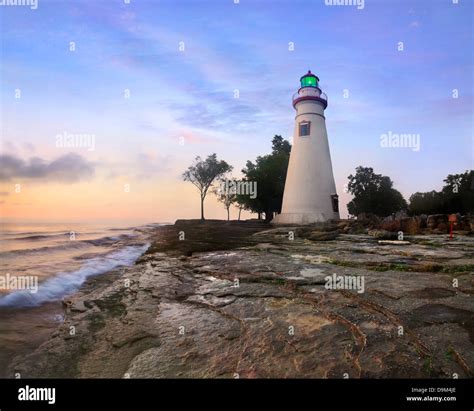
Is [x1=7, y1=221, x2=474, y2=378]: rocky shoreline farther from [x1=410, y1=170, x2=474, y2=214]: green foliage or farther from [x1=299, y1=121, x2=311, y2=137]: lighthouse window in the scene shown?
[x1=410, y1=170, x2=474, y2=214]: green foliage

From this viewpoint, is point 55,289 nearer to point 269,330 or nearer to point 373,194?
point 269,330

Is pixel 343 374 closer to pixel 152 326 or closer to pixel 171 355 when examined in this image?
pixel 171 355

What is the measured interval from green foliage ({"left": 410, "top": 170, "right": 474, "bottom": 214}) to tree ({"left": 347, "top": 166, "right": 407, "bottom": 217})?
391 centimetres

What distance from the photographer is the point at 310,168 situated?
3133cm

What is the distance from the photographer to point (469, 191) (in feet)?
118

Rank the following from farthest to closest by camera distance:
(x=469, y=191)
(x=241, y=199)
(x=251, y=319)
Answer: (x=241, y=199) → (x=469, y=191) → (x=251, y=319)

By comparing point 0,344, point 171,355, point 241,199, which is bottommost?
point 0,344

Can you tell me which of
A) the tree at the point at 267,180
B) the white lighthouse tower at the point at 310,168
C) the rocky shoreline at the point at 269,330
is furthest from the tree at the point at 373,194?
the rocky shoreline at the point at 269,330

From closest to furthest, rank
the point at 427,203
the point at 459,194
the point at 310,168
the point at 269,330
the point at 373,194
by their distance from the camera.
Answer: the point at 269,330 → the point at 310,168 → the point at 459,194 → the point at 427,203 → the point at 373,194

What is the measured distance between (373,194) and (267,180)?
17471mm

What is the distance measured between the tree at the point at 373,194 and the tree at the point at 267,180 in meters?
13.1

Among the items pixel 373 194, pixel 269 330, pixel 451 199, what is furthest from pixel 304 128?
pixel 269 330
